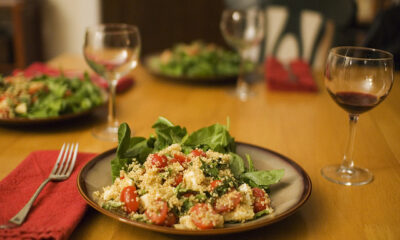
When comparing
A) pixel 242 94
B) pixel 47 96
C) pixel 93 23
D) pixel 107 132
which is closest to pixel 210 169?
pixel 107 132

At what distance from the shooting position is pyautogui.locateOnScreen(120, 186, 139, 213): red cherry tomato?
27.6 inches

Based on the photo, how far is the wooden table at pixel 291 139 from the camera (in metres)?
0.76

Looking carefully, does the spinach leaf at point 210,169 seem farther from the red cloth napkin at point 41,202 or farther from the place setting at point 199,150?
the red cloth napkin at point 41,202

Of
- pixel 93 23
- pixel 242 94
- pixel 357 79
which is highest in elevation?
pixel 357 79

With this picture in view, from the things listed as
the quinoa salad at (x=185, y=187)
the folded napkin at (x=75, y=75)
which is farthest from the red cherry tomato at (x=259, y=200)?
the folded napkin at (x=75, y=75)

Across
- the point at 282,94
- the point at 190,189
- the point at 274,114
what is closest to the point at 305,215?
the point at 190,189

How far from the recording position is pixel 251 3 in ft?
13.6

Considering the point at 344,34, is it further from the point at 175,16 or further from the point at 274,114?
the point at 274,114

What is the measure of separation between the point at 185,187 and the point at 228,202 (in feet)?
Answer: 0.27

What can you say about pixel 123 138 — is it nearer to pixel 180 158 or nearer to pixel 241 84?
pixel 180 158

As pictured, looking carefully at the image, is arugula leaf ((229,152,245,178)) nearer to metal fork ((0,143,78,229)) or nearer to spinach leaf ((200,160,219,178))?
spinach leaf ((200,160,219,178))

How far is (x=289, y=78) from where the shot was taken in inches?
67.8

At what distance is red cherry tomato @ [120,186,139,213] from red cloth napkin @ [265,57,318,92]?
1.06 m

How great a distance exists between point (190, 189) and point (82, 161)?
13.9 inches
